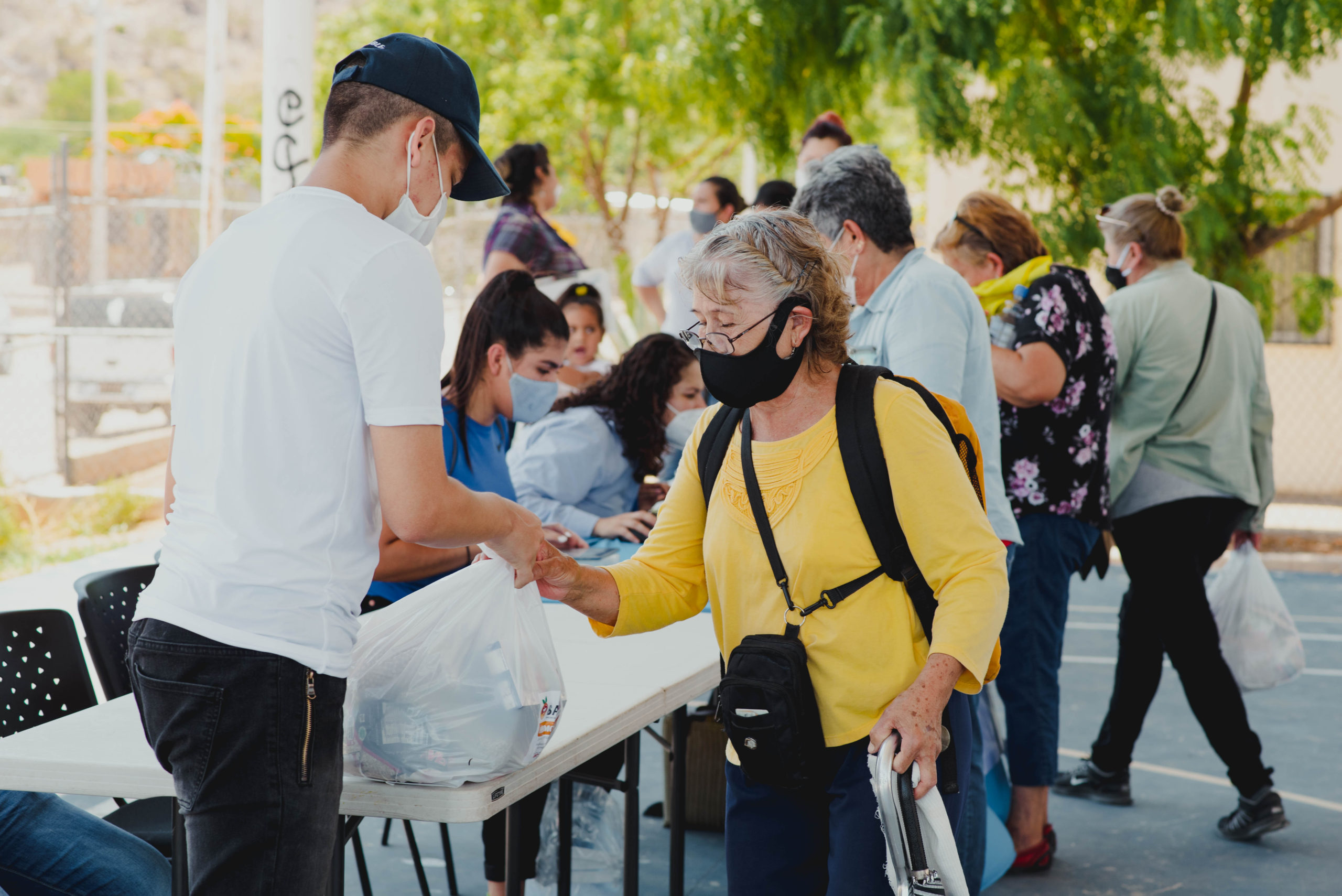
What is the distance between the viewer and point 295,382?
174 cm

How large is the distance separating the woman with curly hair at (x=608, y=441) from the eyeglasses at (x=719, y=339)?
200 centimetres

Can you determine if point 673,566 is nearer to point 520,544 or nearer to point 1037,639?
point 520,544

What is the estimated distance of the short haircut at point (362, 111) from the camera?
6.08 ft

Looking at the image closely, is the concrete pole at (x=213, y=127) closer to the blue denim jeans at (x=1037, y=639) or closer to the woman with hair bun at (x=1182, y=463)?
the woman with hair bun at (x=1182, y=463)

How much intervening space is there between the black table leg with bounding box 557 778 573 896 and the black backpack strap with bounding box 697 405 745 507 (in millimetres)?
1003

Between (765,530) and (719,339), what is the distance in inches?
12.7

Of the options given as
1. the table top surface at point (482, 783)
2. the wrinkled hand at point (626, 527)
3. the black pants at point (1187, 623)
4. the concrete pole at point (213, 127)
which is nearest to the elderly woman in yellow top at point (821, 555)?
the table top surface at point (482, 783)

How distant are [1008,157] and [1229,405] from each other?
198 inches

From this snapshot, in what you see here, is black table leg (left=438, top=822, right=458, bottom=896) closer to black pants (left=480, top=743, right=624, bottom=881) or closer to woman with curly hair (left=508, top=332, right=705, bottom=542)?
black pants (left=480, top=743, right=624, bottom=881)

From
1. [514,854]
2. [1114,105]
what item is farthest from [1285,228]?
[514,854]

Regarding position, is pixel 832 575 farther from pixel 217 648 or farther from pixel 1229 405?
pixel 1229 405

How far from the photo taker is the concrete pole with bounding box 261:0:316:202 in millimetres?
5156

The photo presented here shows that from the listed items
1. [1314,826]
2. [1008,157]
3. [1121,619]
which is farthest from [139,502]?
[1314,826]

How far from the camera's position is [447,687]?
1.99 metres
